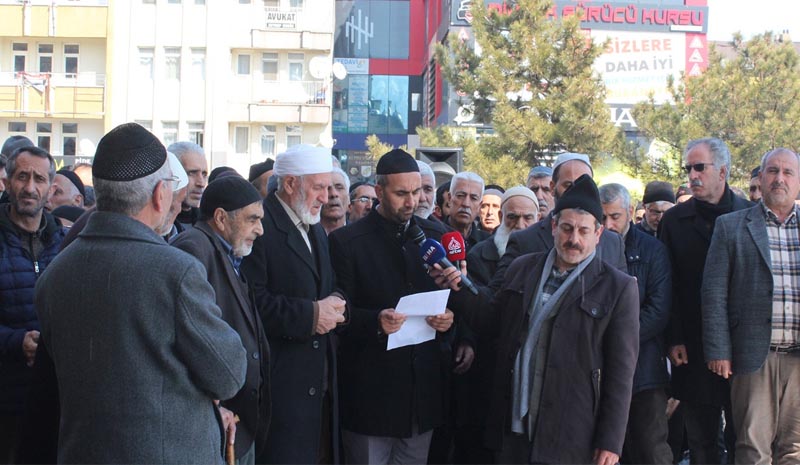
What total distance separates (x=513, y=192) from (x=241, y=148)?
31665 millimetres

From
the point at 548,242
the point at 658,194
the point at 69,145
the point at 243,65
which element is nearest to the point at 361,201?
the point at 658,194

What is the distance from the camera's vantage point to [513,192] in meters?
6.65

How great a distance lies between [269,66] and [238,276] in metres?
33.8

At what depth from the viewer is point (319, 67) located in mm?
34562

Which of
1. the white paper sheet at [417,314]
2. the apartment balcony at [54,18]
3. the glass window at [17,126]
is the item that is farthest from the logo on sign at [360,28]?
the white paper sheet at [417,314]

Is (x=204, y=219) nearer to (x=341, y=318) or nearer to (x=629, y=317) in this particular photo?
(x=341, y=318)

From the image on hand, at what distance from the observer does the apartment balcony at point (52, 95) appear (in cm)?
3369

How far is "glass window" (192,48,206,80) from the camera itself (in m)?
35.5

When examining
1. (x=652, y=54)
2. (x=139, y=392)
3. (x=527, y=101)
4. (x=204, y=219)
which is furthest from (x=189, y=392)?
(x=652, y=54)

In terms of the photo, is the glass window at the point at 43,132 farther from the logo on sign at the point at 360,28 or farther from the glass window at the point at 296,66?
the logo on sign at the point at 360,28

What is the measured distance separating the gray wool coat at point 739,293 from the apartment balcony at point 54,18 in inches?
1298

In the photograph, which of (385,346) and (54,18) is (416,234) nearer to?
(385,346)

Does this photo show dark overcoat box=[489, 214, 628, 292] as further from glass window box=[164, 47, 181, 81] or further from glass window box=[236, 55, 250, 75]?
glass window box=[236, 55, 250, 75]

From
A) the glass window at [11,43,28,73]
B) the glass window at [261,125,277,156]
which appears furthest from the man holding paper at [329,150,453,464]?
the glass window at [11,43,28,73]
